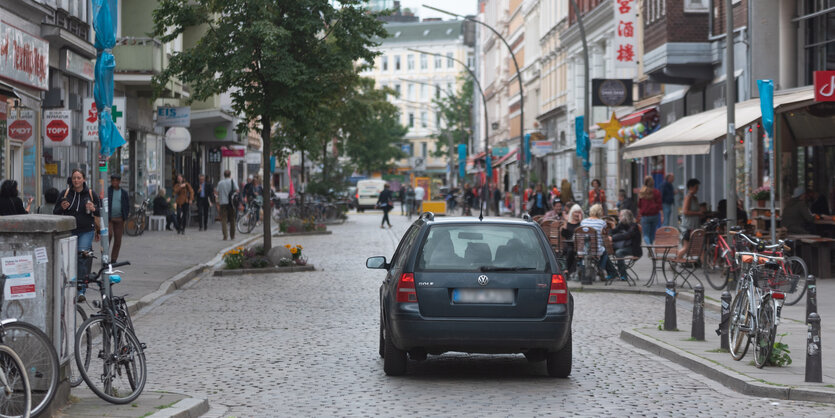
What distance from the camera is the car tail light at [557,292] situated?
33.7 feet

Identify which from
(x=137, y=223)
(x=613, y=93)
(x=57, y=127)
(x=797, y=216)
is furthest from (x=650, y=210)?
(x=137, y=223)

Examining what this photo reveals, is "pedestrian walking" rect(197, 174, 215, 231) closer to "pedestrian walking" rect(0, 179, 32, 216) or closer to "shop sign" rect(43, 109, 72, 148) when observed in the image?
"shop sign" rect(43, 109, 72, 148)

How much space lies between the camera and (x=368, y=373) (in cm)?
1087

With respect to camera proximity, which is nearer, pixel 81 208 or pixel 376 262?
pixel 376 262

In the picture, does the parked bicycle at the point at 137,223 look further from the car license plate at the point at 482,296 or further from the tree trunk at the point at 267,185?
the car license plate at the point at 482,296

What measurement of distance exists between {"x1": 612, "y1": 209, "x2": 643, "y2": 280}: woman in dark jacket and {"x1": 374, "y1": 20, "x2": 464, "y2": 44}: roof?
119906mm

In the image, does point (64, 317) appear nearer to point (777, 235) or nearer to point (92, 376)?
point (92, 376)

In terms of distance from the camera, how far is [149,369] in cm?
1120

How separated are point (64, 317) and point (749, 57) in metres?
22.1

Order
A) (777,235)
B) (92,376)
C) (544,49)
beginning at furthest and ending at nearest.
Answer: (544,49), (777,235), (92,376)

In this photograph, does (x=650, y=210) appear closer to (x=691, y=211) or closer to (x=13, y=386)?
(x=691, y=211)

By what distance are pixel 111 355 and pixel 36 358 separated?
1.15 m

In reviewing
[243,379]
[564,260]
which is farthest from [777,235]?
[243,379]

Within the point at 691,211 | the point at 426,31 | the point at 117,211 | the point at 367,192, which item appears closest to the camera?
the point at 117,211
